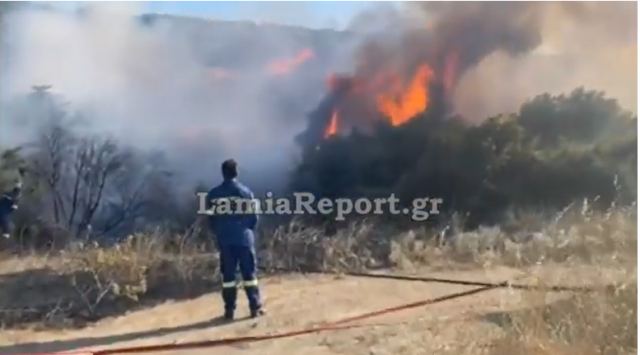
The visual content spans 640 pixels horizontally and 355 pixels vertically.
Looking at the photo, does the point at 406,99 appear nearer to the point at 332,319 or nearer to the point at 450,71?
the point at 450,71

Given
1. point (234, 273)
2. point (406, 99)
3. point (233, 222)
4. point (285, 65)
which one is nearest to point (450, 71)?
point (406, 99)

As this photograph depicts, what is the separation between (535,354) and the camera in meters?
3.55

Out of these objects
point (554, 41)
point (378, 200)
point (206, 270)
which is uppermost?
point (554, 41)

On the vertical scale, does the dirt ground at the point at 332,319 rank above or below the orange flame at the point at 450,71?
below

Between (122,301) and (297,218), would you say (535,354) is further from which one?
(122,301)

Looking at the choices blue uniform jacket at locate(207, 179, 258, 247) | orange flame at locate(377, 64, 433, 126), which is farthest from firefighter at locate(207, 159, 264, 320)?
orange flame at locate(377, 64, 433, 126)

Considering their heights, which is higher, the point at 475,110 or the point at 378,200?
the point at 475,110

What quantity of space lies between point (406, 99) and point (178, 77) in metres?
0.76

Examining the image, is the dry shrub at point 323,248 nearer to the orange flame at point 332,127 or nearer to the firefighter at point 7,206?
the orange flame at point 332,127

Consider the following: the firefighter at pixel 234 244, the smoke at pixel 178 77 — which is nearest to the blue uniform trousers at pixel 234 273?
the firefighter at pixel 234 244

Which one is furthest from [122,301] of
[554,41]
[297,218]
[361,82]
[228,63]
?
[554,41]

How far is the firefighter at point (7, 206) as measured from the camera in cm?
344

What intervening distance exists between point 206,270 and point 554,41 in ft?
4.60

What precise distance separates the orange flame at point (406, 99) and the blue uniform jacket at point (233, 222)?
1.77 ft
